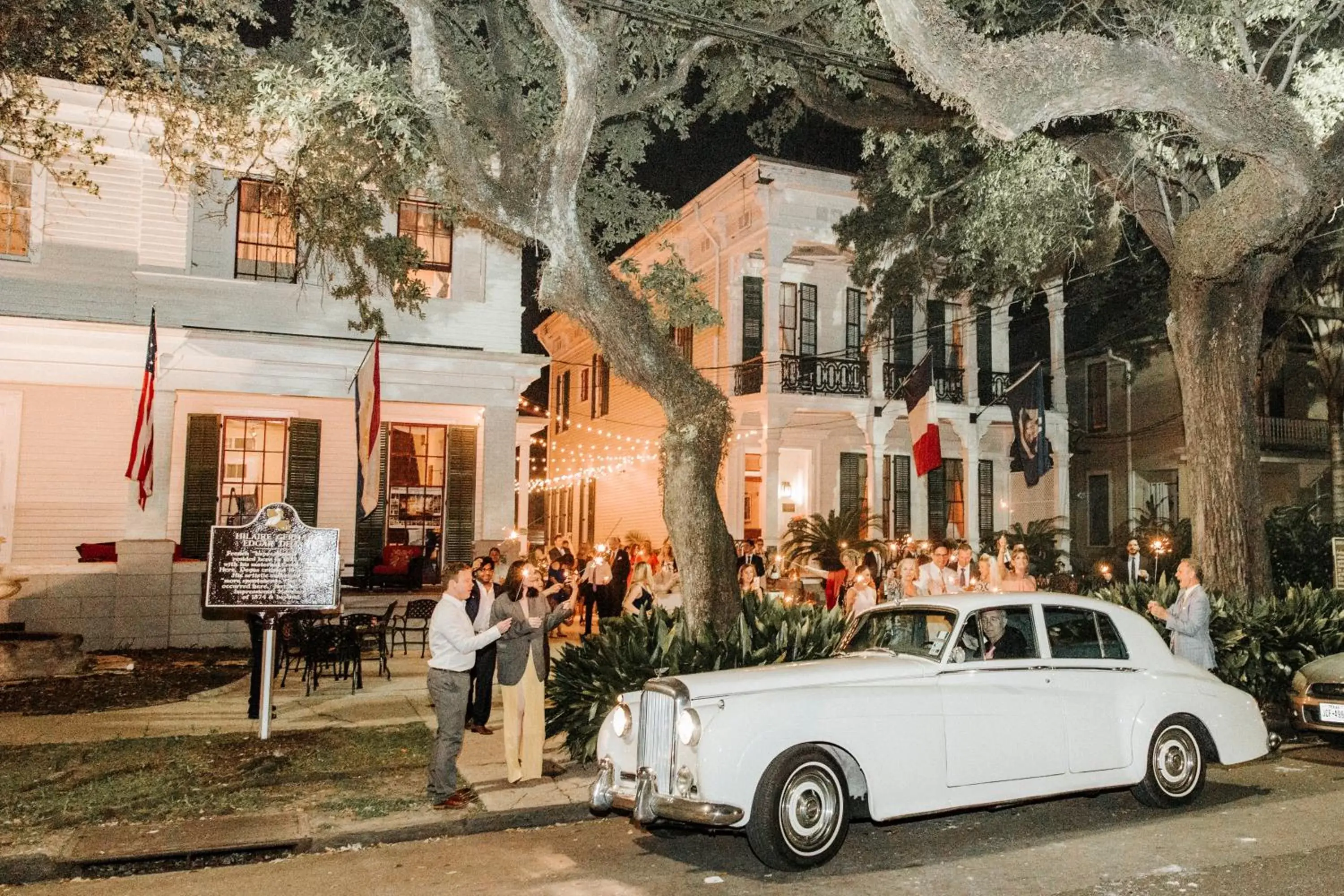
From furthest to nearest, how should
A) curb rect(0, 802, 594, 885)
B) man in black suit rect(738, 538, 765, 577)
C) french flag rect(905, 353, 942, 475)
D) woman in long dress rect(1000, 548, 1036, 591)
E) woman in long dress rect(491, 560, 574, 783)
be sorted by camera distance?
french flag rect(905, 353, 942, 475) < man in black suit rect(738, 538, 765, 577) < woman in long dress rect(1000, 548, 1036, 591) < woman in long dress rect(491, 560, 574, 783) < curb rect(0, 802, 594, 885)

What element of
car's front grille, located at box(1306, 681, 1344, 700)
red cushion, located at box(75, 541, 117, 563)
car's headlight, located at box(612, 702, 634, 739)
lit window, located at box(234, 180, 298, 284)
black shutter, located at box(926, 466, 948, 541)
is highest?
lit window, located at box(234, 180, 298, 284)

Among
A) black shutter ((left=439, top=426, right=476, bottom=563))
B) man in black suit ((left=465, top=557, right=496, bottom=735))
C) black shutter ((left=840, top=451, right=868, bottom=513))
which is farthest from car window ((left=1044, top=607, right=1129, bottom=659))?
black shutter ((left=840, top=451, right=868, bottom=513))

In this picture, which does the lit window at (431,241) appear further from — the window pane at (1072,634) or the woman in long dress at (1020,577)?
the window pane at (1072,634)

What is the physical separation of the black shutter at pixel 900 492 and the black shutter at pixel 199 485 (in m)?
15.4

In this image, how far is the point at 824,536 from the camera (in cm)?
2217

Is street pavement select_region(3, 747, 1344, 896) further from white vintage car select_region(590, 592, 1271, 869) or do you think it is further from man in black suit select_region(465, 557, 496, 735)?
man in black suit select_region(465, 557, 496, 735)

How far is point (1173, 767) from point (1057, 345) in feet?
63.5

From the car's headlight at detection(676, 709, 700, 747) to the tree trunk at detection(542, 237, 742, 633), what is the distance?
3860 millimetres

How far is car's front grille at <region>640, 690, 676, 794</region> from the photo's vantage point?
20.6 feet

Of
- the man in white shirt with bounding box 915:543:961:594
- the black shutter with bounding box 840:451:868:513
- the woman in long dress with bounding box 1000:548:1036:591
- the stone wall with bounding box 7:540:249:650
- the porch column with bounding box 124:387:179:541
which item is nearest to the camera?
the woman in long dress with bounding box 1000:548:1036:591

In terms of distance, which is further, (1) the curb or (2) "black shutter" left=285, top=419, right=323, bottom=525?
(2) "black shutter" left=285, top=419, right=323, bottom=525

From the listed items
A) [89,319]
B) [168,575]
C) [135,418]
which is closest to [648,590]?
[168,575]

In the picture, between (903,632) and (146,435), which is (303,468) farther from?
(903,632)

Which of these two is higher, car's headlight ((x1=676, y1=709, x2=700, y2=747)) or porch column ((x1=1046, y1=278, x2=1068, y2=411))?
porch column ((x1=1046, y1=278, x2=1068, y2=411))
